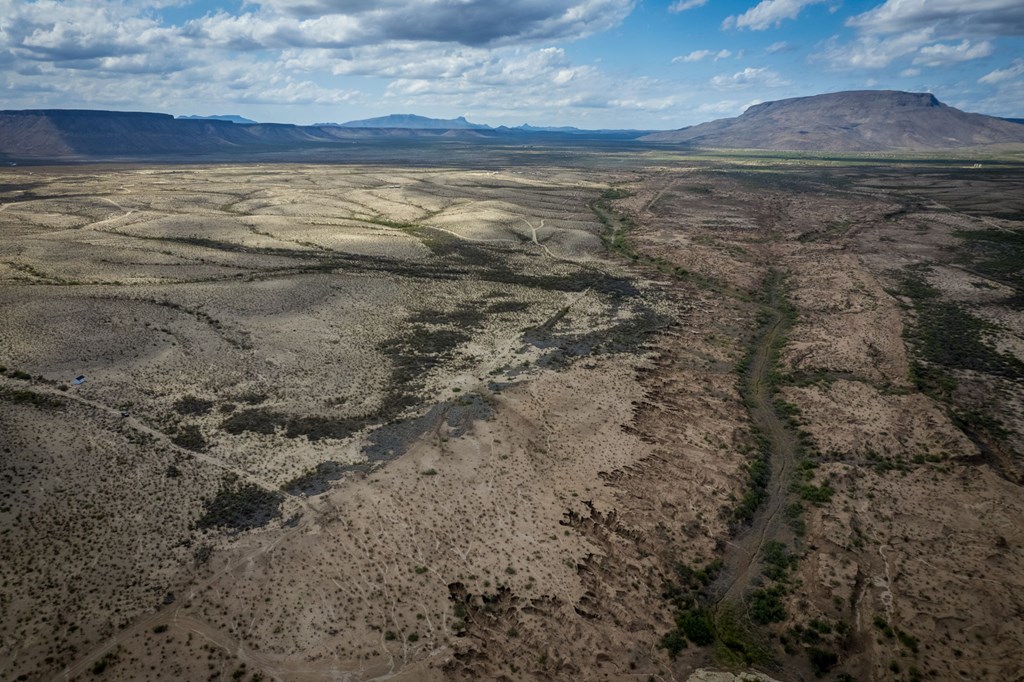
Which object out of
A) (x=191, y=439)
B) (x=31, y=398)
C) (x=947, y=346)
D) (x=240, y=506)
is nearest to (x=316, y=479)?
(x=240, y=506)

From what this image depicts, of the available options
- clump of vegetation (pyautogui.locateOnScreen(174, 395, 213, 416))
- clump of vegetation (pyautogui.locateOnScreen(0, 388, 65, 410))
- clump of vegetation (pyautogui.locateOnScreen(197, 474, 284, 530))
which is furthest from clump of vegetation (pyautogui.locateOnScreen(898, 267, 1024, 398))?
clump of vegetation (pyautogui.locateOnScreen(0, 388, 65, 410))

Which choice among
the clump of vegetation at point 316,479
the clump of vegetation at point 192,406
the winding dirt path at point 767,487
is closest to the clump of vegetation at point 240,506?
the clump of vegetation at point 316,479

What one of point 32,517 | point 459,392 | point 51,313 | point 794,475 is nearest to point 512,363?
point 459,392

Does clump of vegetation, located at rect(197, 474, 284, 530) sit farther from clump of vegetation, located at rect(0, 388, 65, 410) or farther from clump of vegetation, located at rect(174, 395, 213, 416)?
clump of vegetation, located at rect(0, 388, 65, 410)

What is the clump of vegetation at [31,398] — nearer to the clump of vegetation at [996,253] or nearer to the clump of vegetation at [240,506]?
the clump of vegetation at [240,506]

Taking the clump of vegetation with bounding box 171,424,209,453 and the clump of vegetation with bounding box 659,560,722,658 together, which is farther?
the clump of vegetation with bounding box 171,424,209,453

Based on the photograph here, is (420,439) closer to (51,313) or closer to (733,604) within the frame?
(733,604)
